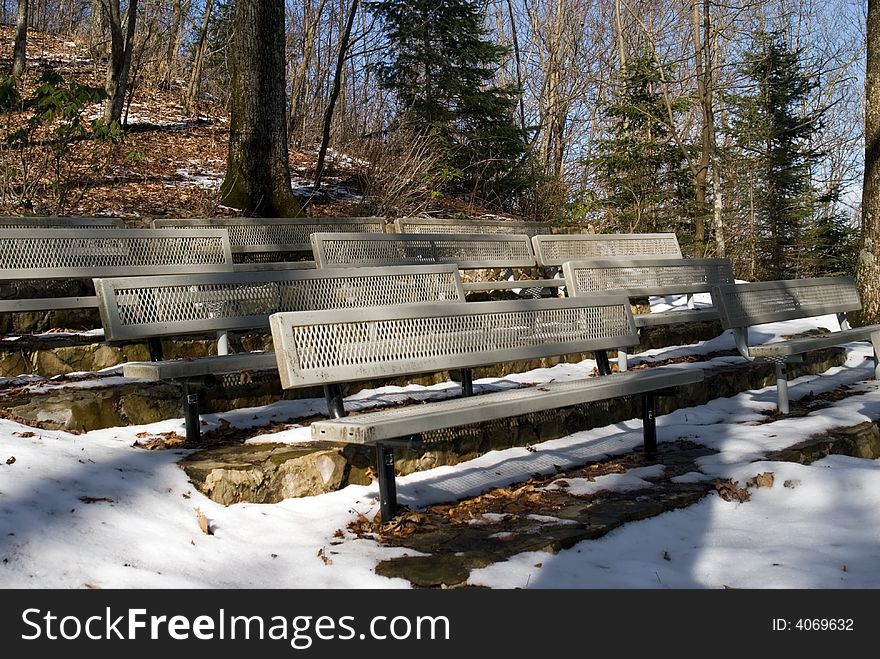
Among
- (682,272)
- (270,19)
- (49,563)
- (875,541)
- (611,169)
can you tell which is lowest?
(875,541)

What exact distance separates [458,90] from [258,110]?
4.96m

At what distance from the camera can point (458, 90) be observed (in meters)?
13.5

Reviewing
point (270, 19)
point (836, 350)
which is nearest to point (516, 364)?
point (836, 350)

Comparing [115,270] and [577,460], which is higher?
[115,270]

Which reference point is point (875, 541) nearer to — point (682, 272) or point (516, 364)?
point (516, 364)

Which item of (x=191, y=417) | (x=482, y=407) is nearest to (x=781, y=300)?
(x=482, y=407)

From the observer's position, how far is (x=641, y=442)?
205 inches

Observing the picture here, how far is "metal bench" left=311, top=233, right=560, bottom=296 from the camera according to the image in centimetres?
631

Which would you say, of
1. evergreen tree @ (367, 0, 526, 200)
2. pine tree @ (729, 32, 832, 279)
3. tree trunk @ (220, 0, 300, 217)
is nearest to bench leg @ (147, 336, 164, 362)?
tree trunk @ (220, 0, 300, 217)

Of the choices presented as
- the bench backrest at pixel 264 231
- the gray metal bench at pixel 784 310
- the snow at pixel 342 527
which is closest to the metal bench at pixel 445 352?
the snow at pixel 342 527

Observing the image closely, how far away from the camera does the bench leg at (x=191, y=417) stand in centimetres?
432

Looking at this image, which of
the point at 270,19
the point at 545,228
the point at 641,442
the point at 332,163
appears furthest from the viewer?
the point at 332,163

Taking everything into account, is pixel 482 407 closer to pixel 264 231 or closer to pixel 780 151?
pixel 264 231
